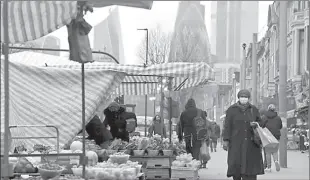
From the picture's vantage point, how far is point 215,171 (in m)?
21.0

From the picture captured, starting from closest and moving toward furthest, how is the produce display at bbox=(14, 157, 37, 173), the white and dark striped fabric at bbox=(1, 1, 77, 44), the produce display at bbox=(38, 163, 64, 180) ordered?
the white and dark striped fabric at bbox=(1, 1, 77, 44) → the produce display at bbox=(38, 163, 64, 180) → the produce display at bbox=(14, 157, 37, 173)

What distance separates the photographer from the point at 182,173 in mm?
14555

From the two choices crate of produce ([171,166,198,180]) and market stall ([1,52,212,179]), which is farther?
crate of produce ([171,166,198,180])

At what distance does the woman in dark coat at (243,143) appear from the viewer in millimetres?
12977

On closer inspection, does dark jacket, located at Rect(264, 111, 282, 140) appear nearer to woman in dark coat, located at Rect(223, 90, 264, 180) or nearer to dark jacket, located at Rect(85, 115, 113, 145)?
woman in dark coat, located at Rect(223, 90, 264, 180)

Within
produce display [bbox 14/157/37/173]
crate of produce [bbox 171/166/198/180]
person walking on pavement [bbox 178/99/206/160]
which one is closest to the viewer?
produce display [bbox 14/157/37/173]

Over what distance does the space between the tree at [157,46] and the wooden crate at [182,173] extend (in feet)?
107

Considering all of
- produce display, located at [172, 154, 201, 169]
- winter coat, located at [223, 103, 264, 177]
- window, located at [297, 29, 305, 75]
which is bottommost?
produce display, located at [172, 154, 201, 169]

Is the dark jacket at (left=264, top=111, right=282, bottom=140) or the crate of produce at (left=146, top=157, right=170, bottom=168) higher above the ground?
the dark jacket at (left=264, top=111, right=282, bottom=140)

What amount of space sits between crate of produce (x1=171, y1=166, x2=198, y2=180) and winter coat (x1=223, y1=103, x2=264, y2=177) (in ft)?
5.34

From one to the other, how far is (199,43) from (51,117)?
5942 centimetres

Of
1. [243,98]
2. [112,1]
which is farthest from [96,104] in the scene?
[112,1]

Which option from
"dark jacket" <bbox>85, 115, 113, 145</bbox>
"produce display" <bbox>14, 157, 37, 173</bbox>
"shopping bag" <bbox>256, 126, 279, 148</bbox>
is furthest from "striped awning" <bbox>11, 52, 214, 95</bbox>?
"produce display" <bbox>14, 157, 37, 173</bbox>

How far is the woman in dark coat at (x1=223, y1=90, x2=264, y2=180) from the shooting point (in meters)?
13.0
